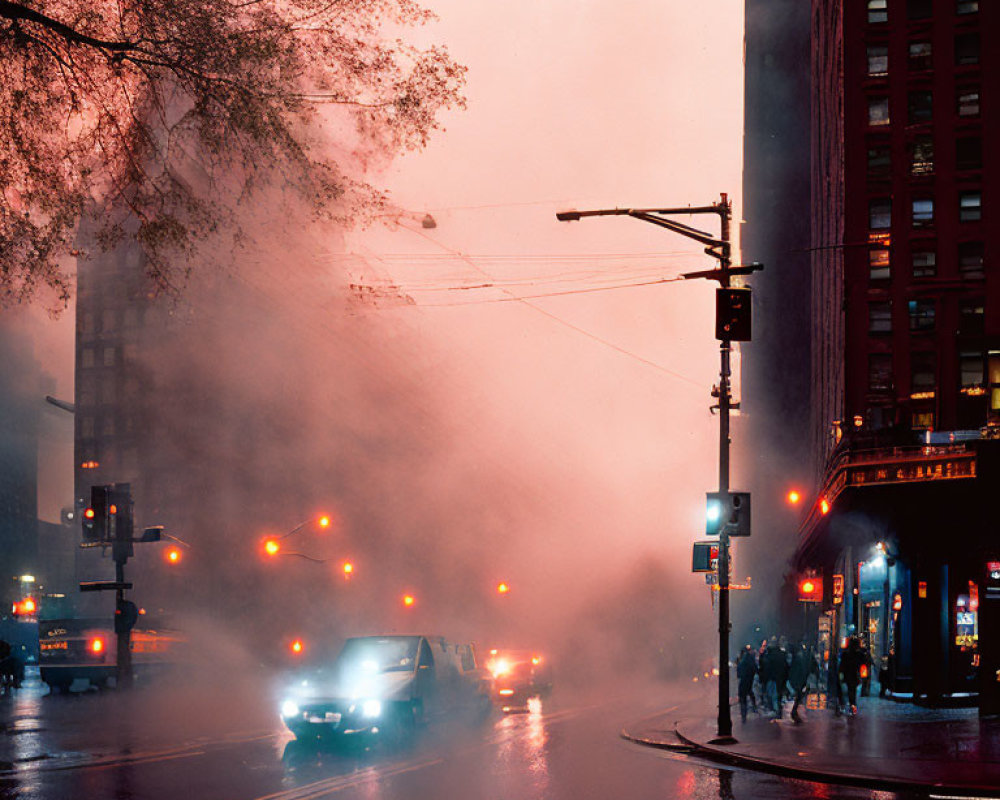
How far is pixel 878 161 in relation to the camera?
62.0m

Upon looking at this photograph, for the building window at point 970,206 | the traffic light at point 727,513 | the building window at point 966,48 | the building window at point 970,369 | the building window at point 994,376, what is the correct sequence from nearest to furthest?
the traffic light at point 727,513
the building window at point 994,376
the building window at point 970,369
the building window at point 970,206
the building window at point 966,48

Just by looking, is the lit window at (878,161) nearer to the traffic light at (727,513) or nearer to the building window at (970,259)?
the building window at (970,259)

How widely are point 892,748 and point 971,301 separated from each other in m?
44.4

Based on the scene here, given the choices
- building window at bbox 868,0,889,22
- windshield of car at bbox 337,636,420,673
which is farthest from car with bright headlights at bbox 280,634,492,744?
building window at bbox 868,0,889,22

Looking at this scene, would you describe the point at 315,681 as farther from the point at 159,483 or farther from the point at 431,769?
the point at 159,483

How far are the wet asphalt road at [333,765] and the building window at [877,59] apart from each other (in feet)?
145

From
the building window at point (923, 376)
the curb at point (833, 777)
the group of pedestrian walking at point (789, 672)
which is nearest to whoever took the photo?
the curb at point (833, 777)

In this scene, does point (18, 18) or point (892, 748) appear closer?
point (18, 18)

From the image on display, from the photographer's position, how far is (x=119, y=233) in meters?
14.8

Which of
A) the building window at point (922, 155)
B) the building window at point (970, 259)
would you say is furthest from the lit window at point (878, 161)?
the building window at point (970, 259)

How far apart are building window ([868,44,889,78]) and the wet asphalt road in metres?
44.1

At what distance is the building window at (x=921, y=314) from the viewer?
61.3m

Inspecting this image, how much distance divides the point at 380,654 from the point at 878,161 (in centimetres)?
4649

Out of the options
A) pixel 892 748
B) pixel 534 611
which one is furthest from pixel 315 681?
pixel 534 611
